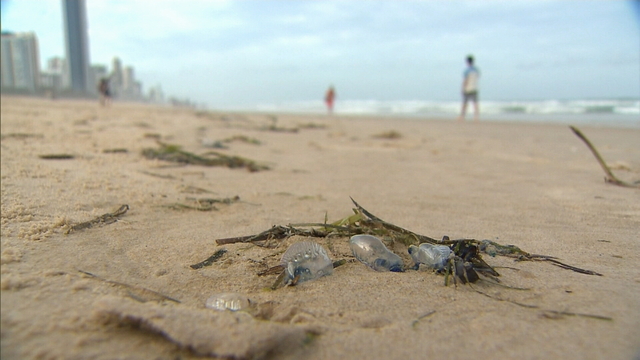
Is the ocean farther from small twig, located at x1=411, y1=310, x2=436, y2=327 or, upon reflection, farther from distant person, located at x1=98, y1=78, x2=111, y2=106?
distant person, located at x1=98, y1=78, x2=111, y2=106

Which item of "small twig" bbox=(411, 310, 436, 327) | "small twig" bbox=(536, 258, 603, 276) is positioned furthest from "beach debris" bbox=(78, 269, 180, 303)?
"small twig" bbox=(536, 258, 603, 276)

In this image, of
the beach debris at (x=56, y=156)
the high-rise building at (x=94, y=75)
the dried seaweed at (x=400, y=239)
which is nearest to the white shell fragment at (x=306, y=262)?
the dried seaweed at (x=400, y=239)

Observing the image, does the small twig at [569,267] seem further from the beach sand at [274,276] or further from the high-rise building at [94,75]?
the high-rise building at [94,75]

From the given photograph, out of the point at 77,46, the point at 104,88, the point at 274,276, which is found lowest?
the point at 274,276

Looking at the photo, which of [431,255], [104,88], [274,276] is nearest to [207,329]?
[274,276]

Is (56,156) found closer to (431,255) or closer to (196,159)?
(196,159)

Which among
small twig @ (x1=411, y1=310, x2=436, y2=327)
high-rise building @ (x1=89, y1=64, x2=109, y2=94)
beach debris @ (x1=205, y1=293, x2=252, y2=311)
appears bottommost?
small twig @ (x1=411, y1=310, x2=436, y2=327)
